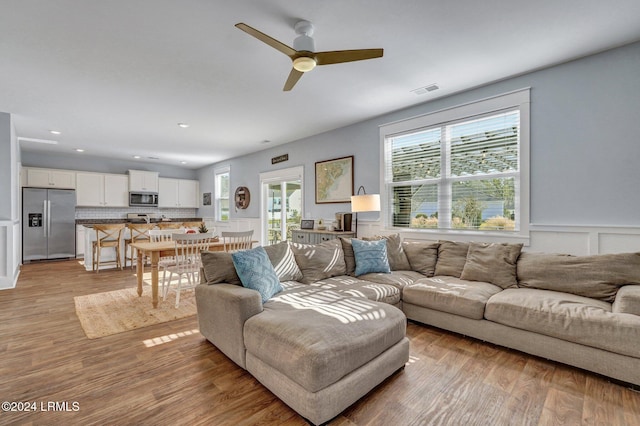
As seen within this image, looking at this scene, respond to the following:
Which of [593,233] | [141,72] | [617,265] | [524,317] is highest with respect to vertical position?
[141,72]

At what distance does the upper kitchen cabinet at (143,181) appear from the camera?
26.9 ft

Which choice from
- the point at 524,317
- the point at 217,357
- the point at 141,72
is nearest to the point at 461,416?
the point at 524,317

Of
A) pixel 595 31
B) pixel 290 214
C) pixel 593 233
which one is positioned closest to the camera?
pixel 595 31

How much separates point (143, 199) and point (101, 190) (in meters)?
0.99

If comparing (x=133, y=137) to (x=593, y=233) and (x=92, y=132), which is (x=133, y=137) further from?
(x=593, y=233)

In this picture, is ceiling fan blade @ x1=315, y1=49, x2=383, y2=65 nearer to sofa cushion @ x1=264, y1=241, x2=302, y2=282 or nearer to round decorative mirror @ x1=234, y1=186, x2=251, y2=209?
sofa cushion @ x1=264, y1=241, x2=302, y2=282

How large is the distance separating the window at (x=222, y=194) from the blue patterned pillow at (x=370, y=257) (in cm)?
565

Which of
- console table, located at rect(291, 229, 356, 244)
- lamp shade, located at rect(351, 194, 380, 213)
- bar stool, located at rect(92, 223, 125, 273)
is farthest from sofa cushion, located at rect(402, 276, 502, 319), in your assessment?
bar stool, located at rect(92, 223, 125, 273)

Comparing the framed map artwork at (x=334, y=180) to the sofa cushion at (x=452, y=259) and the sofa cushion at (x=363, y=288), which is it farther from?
the sofa cushion at (x=363, y=288)

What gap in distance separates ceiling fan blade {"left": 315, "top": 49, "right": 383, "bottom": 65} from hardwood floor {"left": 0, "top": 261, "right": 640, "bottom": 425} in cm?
236

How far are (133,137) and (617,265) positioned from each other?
23.8 ft

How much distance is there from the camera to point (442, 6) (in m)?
2.17

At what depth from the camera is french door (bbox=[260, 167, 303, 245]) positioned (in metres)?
6.16

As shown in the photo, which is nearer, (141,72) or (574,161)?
(574,161)
